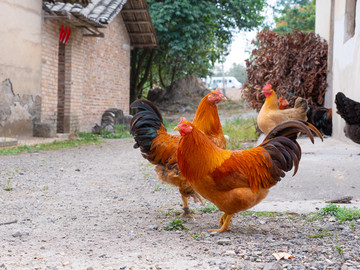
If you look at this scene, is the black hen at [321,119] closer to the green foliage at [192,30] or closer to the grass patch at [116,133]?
the grass patch at [116,133]

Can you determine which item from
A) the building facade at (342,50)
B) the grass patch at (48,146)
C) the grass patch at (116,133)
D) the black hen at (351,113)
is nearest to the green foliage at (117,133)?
the grass patch at (116,133)

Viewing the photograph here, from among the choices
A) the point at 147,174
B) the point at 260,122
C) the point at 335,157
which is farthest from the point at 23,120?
the point at 335,157

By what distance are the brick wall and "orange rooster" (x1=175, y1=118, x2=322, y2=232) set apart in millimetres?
9392

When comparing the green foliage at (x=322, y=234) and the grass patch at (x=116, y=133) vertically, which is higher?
the grass patch at (x=116, y=133)

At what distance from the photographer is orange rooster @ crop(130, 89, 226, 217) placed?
4240 millimetres

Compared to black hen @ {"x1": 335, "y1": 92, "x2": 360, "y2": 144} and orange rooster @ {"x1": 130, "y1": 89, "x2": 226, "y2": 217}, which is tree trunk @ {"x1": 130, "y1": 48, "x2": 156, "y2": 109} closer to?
black hen @ {"x1": 335, "y1": 92, "x2": 360, "y2": 144}

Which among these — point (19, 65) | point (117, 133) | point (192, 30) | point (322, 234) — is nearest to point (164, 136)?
point (322, 234)

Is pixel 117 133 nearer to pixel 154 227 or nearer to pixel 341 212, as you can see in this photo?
pixel 154 227

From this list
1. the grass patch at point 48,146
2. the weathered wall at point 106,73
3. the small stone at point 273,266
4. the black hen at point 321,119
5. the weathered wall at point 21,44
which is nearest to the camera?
the small stone at point 273,266

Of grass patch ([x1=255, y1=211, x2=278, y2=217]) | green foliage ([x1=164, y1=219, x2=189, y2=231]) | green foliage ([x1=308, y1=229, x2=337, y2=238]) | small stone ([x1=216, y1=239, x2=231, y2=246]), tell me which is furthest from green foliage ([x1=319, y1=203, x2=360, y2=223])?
green foliage ([x1=164, y1=219, x2=189, y2=231])

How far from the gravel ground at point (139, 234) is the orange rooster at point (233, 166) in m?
0.37

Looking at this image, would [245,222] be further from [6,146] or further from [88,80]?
[88,80]

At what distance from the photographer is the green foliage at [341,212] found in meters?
3.90

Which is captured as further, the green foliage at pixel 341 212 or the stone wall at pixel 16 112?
the stone wall at pixel 16 112
